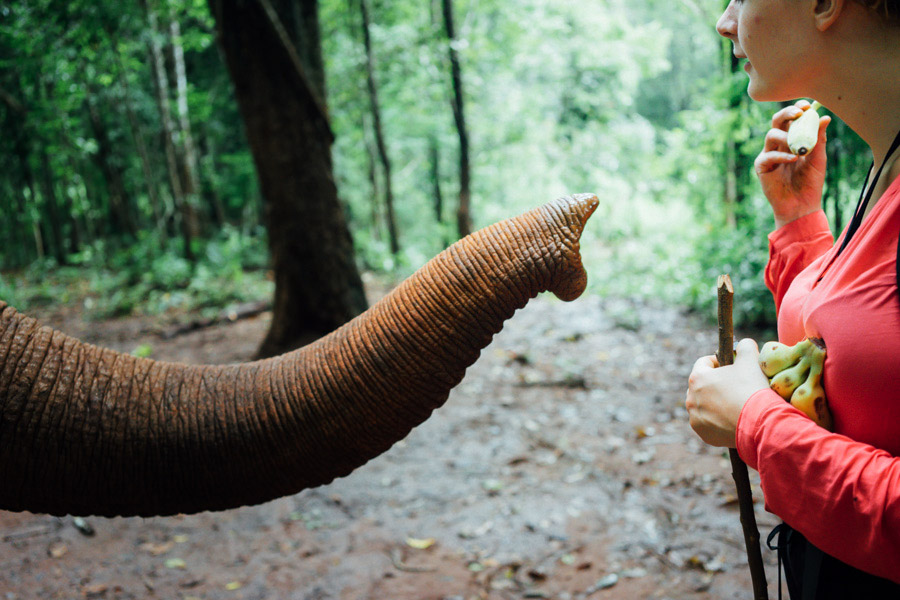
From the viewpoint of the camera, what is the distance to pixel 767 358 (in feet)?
3.40

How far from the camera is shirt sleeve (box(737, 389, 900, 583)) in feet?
2.76

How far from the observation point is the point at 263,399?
1238 millimetres

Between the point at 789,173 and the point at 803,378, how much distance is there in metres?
0.73

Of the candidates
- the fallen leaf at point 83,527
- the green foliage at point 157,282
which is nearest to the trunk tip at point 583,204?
the fallen leaf at point 83,527

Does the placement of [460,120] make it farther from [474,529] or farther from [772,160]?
[772,160]

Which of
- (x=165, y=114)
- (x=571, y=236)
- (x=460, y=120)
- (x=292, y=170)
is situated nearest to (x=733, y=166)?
(x=460, y=120)

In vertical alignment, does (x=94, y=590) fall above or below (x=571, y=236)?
below

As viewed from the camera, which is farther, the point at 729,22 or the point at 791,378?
the point at 729,22

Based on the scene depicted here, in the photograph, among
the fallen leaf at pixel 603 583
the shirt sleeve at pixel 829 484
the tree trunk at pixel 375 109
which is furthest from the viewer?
the tree trunk at pixel 375 109

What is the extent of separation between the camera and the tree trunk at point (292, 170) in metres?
4.77

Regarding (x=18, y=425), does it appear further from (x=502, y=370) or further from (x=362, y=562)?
(x=502, y=370)

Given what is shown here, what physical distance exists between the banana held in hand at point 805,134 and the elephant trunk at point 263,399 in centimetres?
55

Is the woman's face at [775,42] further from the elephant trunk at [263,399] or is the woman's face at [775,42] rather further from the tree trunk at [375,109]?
the tree trunk at [375,109]

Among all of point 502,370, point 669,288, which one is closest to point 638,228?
point 669,288
